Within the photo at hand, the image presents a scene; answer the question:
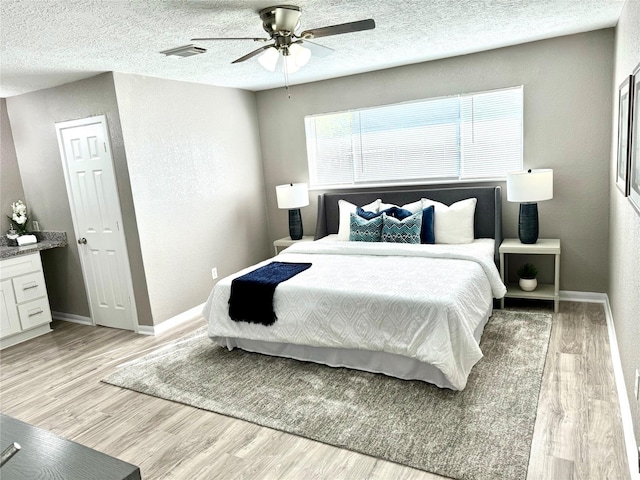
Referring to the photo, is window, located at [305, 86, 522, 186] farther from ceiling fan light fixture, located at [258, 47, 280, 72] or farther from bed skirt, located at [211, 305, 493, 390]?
ceiling fan light fixture, located at [258, 47, 280, 72]

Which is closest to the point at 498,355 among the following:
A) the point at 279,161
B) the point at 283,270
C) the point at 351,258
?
the point at 351,258

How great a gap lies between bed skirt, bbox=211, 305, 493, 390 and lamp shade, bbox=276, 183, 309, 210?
196 centimetres

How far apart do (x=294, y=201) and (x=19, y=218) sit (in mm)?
2923

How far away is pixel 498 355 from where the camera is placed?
11.1 ft

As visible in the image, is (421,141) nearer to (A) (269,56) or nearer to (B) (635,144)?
(A) (269,56)

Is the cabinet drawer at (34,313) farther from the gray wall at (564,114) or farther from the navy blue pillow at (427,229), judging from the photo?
the gray wall at (564,114)

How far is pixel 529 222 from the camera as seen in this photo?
164 inches

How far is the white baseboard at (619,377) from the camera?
208 cm

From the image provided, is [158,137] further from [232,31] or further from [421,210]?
[421,210]

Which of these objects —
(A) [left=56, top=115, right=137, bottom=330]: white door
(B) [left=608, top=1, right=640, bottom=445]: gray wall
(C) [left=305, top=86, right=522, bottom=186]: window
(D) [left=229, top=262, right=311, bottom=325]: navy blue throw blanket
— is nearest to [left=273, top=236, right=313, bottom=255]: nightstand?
(C) [left=305, top=86, right=522, bottom=186]: window

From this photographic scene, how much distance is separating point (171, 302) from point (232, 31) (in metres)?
2.71

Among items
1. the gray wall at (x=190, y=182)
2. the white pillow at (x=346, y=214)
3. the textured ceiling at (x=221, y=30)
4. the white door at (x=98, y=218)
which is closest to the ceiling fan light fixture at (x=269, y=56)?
the textured ceiling at (x=221, y=30)

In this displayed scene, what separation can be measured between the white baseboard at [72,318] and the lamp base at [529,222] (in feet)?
14.7

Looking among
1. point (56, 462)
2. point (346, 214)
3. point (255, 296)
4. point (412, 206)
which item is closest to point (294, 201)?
point (346, 214)
